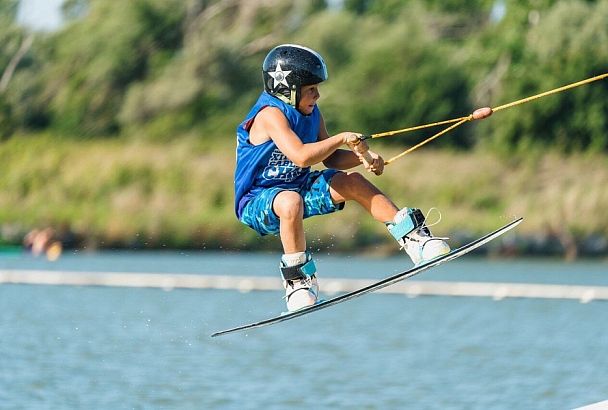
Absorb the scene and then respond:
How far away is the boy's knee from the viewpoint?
7.52 meters

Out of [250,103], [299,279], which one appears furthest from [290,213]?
[250,103]

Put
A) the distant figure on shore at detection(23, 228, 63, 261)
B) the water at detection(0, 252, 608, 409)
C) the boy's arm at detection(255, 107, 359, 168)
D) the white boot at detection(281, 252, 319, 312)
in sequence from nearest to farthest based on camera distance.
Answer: the boy's arm at detection(255, 107, 359, 168)
the white boot at detection(281, 252, 319, 312)
the water at detection(0, 252, 608, 409)
the distant figure on shore at detection(23, 228, 63, 261)

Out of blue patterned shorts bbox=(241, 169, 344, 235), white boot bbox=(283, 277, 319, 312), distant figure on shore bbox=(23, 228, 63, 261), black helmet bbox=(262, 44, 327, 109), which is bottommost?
white boot bbox=(283, 277, 319, 312)

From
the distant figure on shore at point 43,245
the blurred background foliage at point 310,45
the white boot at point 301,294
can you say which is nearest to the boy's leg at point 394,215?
the white boot at point 301,294

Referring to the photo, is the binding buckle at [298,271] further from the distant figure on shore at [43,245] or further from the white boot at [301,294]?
the distant figure on shore at [43,245]

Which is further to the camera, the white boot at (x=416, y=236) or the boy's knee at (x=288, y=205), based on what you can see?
the white boot at (x=416, y=236)

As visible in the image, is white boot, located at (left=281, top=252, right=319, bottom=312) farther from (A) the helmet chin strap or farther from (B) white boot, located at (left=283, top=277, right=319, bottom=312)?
(A) the helmet chin strap

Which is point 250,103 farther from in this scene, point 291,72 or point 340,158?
point 291,72

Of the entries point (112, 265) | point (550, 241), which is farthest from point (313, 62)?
point (550, 241)

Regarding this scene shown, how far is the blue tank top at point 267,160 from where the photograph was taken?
7559mm

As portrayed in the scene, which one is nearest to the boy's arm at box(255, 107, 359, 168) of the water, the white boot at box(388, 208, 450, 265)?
the white boot at box(388, 208, 450, 265)

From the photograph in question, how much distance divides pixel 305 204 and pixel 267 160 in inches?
11.8

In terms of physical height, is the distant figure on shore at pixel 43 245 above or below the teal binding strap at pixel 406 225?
above

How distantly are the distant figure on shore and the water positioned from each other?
273cm
